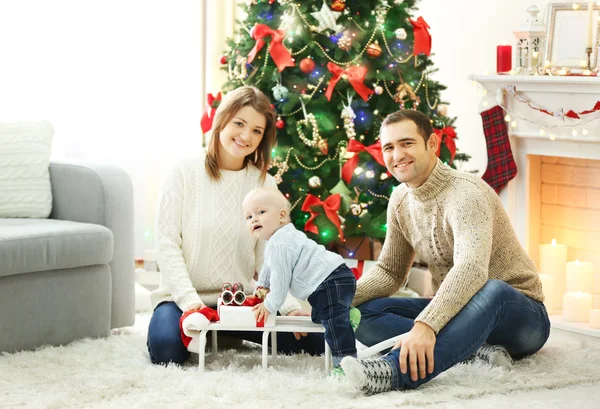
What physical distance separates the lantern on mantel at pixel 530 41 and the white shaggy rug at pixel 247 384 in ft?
4.38

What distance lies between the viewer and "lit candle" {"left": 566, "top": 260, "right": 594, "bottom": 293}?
3.86 metres

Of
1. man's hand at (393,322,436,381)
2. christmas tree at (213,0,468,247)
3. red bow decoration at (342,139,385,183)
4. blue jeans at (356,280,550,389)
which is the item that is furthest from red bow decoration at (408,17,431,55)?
man's hand at (393,322,436,381)

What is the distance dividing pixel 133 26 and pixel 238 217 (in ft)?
6.45

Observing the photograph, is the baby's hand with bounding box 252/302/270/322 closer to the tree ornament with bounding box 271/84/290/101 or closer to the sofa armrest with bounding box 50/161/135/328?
the sofa armrest with bounding box 50/161/135/328

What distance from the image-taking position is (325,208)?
3527mm

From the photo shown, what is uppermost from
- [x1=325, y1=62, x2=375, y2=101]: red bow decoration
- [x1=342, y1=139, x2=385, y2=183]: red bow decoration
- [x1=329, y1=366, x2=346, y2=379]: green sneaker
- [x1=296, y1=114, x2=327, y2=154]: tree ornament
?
[x1=325, y1=62, x2=375, y2=101]: red bow decoration

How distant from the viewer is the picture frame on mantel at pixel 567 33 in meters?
3.77

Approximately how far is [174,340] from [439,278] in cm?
83

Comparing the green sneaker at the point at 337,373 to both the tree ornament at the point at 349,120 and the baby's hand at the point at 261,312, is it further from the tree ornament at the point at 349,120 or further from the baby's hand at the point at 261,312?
the tree ornament at the point at 349,120

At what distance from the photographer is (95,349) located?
3.06 m

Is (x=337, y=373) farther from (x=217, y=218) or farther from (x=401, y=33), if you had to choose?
(x=401, y=33)

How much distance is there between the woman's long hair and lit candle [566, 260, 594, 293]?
1.48 meters

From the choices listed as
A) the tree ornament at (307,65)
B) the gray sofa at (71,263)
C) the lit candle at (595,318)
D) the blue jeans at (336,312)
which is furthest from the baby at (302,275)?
the lit candle at (595,318)

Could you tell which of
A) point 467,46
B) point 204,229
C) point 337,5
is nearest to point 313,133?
point 337,5
